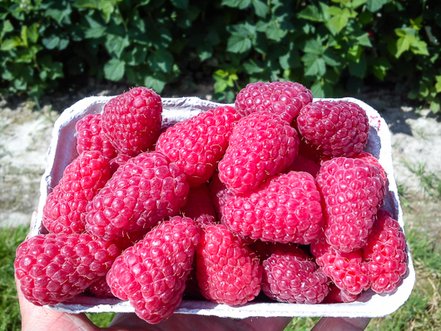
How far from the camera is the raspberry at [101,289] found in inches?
50.0

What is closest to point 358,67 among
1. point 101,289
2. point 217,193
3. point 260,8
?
point 260,8

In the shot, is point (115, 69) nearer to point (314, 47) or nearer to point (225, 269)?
point (314, 47)

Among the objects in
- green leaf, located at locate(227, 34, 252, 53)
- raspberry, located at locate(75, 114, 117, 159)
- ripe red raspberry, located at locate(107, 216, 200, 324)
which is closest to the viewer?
ripe red raspberry, located at locate(107, 216, 200, 324)

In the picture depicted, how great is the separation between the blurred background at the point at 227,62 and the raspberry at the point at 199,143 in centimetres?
147

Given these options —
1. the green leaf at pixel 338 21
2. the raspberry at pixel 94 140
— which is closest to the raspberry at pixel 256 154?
the raspberry at pixel 94 140

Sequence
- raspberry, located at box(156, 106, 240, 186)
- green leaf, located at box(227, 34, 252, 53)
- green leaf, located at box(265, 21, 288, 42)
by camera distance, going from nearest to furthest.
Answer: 1. raspberry, located at box(156, 106, 240, 186)
2. green leaf, located at box(265, 21, 288, 42)
3. green leaf, located at box(227, 34, 252, 53)

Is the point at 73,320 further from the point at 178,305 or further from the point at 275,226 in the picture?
the point at 275,226

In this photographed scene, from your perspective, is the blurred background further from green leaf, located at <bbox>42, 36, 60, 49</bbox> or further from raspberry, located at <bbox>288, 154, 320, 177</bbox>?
raspberry, located at <bbox>288, 154, 320, 177</bbox>

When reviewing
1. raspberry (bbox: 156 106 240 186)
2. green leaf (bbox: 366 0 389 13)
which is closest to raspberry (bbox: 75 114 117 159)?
raspberry (bbox: 156 106 240 186)

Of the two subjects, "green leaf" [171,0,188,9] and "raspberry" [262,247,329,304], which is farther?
"green leaf" [171,0,188,9]

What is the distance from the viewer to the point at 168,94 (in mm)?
3271

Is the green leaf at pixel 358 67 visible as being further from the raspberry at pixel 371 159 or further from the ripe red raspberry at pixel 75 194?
the ripe red raspberry at pixel 75 194

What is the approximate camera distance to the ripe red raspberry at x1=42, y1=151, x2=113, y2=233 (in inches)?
50.5

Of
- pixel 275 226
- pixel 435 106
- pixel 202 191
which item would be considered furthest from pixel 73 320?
pixel 435 106
